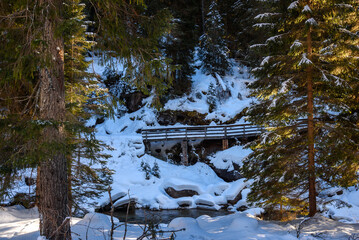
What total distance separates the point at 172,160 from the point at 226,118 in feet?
19.9

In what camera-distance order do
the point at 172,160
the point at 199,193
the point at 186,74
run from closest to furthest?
the point at 199,193 → the point at 172,160 → the point at 186,74

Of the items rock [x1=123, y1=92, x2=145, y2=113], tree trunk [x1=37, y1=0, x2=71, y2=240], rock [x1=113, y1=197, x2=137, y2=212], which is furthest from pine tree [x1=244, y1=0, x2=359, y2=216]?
rock [x1=123, y1=92, x2=145, y2=113]

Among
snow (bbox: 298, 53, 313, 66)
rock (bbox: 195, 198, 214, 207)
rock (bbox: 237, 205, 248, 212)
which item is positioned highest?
snow (bbox: 298, 53, 313, 66)

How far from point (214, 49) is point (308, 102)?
63.8 feet

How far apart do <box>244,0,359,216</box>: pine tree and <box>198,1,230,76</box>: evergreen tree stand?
17995 millimetres

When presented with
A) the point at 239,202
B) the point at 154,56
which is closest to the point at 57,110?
the point at 154,56

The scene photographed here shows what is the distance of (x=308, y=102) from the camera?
779 cm

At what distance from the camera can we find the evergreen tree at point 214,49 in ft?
86.1

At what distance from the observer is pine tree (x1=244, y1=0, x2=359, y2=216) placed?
720 centimetres

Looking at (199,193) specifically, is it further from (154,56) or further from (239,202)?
(154,56)

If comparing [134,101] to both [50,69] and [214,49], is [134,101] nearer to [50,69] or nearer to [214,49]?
[214,49]

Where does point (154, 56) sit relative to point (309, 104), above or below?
above

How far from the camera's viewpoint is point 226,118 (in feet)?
74.0

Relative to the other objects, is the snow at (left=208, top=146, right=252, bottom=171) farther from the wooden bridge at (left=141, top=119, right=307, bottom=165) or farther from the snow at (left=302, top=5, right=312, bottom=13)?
the snow at (left=302, top=5, right=312, bottom=13)
